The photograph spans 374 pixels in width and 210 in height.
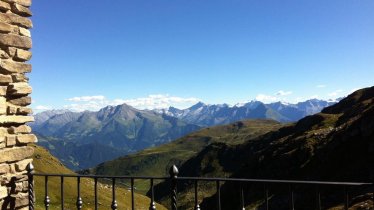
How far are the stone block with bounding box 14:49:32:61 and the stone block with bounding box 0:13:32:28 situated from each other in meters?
0.55

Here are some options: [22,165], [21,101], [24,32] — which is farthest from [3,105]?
[24,32]

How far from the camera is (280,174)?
66.1 meters

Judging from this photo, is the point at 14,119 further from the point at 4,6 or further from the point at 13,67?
the point at 4,6

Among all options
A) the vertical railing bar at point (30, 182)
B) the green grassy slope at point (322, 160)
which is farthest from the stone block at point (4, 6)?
the green grassy slope at point (322, 160)

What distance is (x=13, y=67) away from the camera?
8.15 metres

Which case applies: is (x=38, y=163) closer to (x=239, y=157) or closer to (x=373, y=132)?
(x=373, y=132)

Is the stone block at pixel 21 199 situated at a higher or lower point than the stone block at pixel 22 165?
lower

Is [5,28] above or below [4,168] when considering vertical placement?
above

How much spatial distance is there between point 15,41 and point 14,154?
2.25 meters

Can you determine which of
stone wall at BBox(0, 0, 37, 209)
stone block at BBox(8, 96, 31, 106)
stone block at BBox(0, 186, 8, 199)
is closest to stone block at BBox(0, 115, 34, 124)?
stone wall at BBox(0, 0, 37, 209)

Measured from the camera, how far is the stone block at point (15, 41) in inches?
312

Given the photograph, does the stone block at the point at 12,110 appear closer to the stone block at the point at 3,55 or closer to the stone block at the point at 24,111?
the stone block at the point at 24,111

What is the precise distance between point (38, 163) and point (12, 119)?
4650 centimetres

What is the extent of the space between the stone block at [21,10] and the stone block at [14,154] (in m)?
2.78
